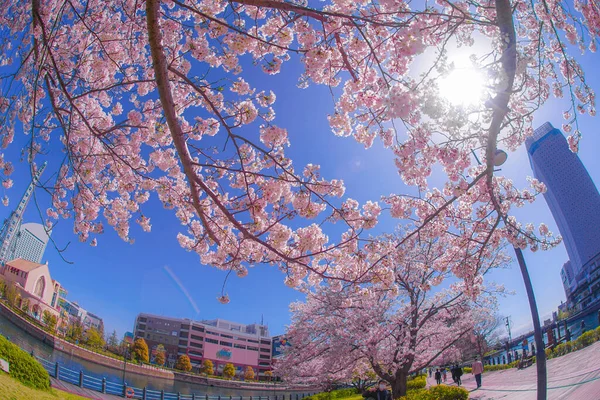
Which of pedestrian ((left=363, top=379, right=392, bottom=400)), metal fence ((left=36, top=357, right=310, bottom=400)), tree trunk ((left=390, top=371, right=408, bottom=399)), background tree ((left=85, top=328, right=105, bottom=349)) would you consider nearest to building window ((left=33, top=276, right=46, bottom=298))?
background tree ((left=85, top=328, right=105, bottom=349))

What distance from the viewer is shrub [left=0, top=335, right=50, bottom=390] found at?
23.6 ft

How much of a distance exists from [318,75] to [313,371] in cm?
1356

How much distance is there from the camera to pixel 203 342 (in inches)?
2657

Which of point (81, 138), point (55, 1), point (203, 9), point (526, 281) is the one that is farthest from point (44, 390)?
point (526, 281)

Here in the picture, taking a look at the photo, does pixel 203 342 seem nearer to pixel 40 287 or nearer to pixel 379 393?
pixel 40 287

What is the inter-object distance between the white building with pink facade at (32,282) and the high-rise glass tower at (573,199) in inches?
2273

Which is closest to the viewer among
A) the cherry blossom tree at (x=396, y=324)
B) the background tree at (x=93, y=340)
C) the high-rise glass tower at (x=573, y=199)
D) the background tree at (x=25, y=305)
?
the cherry blossom tree at (x=396, y=324)

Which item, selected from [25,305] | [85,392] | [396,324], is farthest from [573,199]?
[25,305]

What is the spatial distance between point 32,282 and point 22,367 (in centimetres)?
5684

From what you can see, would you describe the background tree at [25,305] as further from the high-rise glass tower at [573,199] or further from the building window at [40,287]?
the high-rise glass tower at [573,199]

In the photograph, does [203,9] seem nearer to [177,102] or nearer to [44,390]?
[177,102]

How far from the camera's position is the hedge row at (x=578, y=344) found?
1328cm

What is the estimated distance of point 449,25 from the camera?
3.58 m

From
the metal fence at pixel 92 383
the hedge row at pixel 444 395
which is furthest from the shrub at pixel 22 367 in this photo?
the hedge row at pixel 444 395
